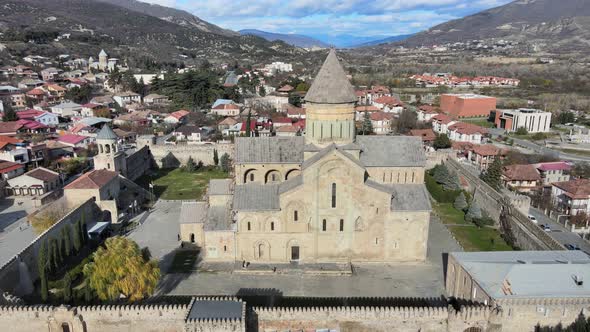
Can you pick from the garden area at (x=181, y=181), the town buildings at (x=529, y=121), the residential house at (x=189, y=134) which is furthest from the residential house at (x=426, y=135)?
the residential house at (x=189, y=134)

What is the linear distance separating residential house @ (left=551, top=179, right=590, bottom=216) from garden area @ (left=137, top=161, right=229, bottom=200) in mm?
30087

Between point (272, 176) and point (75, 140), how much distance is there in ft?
103

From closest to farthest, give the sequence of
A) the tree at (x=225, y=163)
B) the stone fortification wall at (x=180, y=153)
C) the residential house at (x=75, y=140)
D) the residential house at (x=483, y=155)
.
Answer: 1. the tree at (x=225, y=163)
2. the residential house at (x=483, y=155)
3. the residential house at (x=75, y=140)
4. the stone fortification wall at (x=180, y=153)

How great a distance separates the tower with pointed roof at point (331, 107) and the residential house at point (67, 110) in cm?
5407

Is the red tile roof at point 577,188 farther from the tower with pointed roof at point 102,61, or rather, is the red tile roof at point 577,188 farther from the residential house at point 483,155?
the tower with pointed roof at point 102,61

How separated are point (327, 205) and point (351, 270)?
393 centimetres

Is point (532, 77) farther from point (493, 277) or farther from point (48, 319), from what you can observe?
point (48, 319)

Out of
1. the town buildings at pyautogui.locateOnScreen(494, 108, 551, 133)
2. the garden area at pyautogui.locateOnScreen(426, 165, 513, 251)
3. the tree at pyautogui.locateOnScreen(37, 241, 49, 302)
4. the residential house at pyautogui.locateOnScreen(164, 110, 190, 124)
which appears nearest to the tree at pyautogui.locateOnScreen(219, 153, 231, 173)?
the garden area at pyautogui.locateOnScreen(426, 165, 513, 251)

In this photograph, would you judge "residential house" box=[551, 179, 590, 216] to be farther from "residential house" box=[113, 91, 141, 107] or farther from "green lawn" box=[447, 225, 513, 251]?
"residential house" box=[113, 91, 141, 107]

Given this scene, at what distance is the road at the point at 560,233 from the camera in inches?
1060

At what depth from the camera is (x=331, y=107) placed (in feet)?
80.7

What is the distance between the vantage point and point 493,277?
60.3 feet

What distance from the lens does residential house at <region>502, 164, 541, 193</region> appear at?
3828 centimetres

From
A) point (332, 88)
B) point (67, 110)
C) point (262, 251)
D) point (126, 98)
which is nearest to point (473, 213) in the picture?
point (332, 88)
